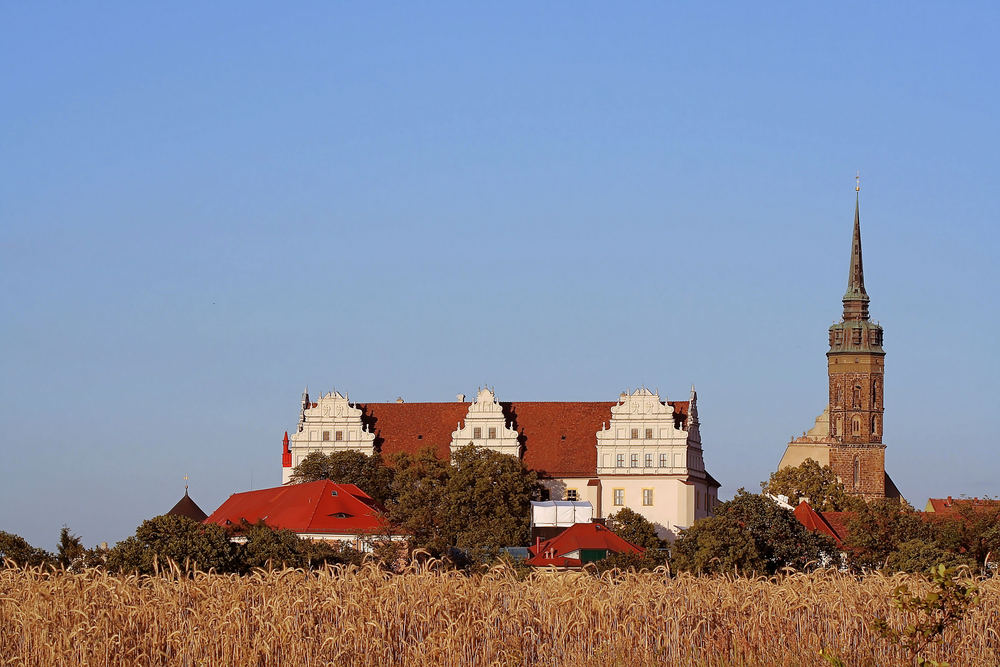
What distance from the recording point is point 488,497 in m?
93.6

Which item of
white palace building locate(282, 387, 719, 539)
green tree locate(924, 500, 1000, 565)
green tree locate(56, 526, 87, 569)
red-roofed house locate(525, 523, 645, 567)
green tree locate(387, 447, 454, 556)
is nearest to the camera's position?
green tree locate(56, 526, 87, 569)

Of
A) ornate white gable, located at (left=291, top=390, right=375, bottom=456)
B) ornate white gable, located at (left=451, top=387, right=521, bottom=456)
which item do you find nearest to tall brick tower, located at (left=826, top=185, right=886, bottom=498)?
ornate white gable, located at (left=451, top=387, right=521, bottom=456)

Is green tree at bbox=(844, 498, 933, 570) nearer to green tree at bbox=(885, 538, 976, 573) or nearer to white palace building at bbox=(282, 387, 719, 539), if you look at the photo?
green tree at bbox=(885, 538, 976, 573)

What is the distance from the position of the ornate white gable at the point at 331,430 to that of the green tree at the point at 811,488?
27.1 m

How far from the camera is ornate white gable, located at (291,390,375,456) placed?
115 meters

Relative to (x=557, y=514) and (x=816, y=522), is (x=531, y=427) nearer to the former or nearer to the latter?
(x=557, y=514)

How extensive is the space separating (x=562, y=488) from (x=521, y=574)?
80105mm

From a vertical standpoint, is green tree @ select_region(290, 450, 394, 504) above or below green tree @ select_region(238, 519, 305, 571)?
above

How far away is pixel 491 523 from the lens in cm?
9081

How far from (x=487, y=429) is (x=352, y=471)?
1197cm

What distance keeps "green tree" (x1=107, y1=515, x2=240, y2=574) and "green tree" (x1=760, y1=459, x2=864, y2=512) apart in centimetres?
6768

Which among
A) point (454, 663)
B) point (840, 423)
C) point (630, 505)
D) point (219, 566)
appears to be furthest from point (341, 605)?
point (840, 423)

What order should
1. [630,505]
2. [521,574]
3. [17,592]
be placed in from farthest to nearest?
[630,505]
[521,574]
[17,592]

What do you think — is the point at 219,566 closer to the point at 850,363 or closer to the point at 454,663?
the point at 454,663
